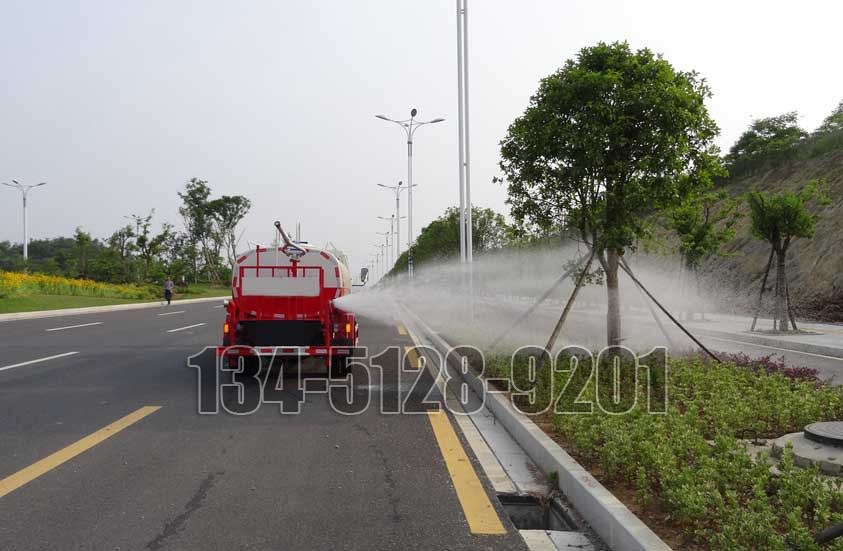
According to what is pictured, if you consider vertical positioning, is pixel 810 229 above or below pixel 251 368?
above

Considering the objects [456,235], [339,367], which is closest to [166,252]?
[456,235]

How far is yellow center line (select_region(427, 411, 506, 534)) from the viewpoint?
4.05 metres

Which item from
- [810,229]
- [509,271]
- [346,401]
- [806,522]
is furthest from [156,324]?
[509,271]

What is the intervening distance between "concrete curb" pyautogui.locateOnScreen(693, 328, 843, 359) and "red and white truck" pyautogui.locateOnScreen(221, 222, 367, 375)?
30.8 feet

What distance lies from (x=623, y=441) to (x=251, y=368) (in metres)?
6.90

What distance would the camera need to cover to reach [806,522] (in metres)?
3.54

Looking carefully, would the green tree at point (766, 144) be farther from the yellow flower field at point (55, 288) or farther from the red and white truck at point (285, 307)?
the yellow flower field at point (55, 288)

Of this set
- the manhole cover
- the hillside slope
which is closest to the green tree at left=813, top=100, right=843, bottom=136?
the hillside slope

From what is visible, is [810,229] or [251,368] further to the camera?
[810,229]

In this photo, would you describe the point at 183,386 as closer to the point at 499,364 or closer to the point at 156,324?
the point at 499,364

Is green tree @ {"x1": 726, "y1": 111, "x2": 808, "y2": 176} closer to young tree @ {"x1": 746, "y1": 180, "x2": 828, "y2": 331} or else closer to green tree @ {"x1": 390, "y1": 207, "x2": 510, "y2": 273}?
green tree @ {"x1": 390, "y1": 207, "x2": 510, "y2": 273}

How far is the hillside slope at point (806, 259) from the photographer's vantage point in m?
23.3

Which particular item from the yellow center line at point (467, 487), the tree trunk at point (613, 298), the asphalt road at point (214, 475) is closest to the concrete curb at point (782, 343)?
the tree trunk at point (613, 298)

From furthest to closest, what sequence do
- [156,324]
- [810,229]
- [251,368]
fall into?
[156,324]
[810,229]
[251,368]
